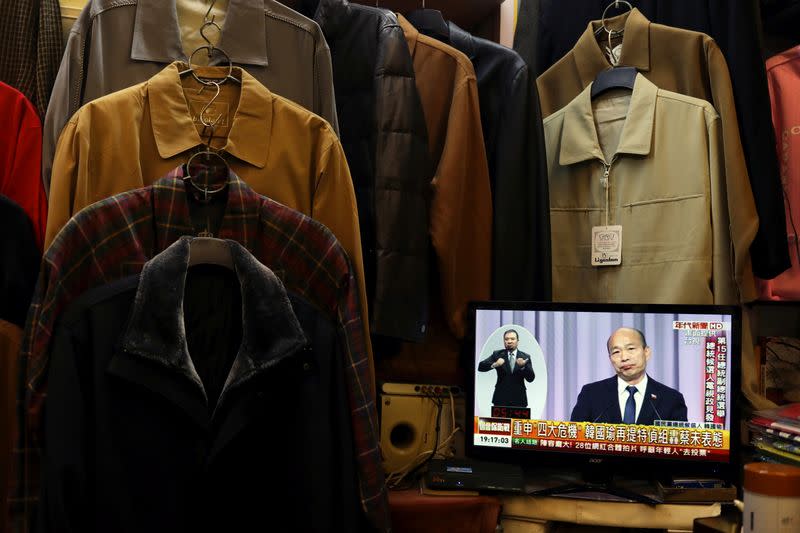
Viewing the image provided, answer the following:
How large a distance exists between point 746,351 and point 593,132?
0.71m

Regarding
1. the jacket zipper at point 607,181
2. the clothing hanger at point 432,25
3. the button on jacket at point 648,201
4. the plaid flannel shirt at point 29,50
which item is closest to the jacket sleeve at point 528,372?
the button on jacket at point 648,201

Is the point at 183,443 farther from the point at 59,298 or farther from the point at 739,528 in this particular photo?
the point at 739,528

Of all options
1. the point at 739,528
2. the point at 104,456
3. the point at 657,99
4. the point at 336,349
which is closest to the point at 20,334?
the point at 104,456

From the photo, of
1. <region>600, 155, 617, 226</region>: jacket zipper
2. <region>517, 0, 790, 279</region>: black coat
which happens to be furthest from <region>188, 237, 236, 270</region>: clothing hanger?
<region>517, 0, 790, 279</region>: black coat

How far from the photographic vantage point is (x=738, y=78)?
199 cm


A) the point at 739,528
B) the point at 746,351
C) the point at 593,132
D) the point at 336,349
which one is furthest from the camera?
the point at 593,132

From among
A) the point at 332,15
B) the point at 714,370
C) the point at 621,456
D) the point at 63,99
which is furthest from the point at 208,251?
the point at 714,370

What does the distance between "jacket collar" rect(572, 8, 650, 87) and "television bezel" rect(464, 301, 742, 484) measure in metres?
0.81

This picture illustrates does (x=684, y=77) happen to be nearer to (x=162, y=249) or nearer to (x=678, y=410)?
(x=678, y=410)

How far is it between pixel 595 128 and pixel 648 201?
267 mm

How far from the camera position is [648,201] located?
2010mm

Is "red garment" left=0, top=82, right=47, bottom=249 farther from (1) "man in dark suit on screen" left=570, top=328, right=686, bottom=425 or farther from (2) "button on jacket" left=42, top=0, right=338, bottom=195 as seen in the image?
(1) "man in dark suit on screen" left=570, top=328, right=686, bottom=425

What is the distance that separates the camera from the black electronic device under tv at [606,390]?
A: 5.36ft

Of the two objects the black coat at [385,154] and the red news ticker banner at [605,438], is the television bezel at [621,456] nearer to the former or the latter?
the red news ticker banner at [605,438]
